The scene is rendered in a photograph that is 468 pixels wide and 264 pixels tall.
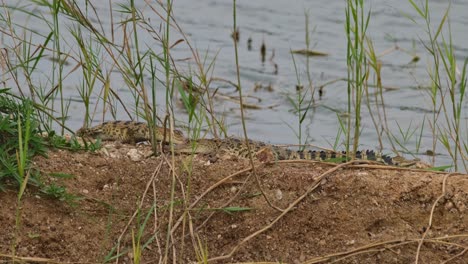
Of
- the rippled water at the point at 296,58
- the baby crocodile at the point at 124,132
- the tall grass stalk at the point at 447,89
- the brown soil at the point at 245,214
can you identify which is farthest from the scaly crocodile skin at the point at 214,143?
the rippled water at the point at 296,58

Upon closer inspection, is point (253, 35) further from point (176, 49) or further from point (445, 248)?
point (445, 248)

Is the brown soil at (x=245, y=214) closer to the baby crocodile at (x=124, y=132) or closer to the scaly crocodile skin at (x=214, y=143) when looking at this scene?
the scaly crocodile skin at (x=214, y=143)

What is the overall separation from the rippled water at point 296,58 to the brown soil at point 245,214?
4052 mm

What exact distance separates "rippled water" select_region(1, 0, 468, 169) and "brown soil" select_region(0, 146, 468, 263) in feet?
13.3

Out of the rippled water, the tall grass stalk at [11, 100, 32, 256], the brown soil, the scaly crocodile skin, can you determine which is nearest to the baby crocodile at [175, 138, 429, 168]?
the scaly crocodile skin

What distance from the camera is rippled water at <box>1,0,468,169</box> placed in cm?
943

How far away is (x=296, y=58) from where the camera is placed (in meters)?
11.0

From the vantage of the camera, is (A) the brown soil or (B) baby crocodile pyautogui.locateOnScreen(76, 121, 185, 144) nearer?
(A) the brown soil

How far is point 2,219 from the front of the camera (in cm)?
423

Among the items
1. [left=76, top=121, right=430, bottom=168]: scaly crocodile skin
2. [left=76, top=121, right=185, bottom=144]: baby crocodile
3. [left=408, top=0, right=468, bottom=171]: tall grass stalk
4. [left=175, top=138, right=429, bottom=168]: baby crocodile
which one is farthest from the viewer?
[left=76, top=121, right=185, bottom=144]: baby crocodile

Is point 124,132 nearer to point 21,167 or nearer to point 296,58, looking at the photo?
point 21,167

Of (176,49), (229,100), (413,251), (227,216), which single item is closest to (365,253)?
(413,251)

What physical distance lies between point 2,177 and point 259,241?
106 centimetres

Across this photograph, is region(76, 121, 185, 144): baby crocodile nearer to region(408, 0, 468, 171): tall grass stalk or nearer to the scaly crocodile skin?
the scaly crocodile skin
